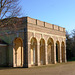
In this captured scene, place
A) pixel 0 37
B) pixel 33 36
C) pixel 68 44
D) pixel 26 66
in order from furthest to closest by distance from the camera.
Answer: pixel 68 44 → pixel 0 37 → pixel 33 36 → pixel 26 66

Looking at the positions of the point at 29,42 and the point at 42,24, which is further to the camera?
the point at 42,24

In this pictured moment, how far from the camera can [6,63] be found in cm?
2517

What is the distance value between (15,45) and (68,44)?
25.4 m

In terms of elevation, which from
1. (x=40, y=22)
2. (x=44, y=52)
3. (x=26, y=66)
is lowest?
(x=26, y=66)

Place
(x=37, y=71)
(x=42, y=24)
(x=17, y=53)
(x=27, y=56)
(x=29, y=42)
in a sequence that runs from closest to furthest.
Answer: (x=37, y=71)
(x=27, y=56)
(x=29, y=42)
(x=17, y=53)
(x=42, y=24)

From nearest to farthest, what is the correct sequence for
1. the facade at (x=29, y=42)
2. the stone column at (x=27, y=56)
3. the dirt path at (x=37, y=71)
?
the dirt path at (x=37, y=71) → the stone column at (x=27, y=56) → the facade at (x=29, y=42)

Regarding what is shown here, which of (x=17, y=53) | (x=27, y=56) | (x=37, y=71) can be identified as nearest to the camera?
(x=37, y=71)

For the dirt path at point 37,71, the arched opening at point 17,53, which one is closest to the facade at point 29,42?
the arched opening at point 17,53

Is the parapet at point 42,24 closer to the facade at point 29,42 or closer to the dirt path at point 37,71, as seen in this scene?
the facade at point 29,42

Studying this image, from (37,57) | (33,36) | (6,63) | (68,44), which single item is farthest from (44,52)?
(68,44)

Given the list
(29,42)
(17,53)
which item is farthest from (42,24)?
(17,53)

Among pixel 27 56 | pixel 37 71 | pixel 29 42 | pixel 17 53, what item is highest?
pixel 29 42

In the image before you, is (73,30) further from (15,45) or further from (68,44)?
(15,45)

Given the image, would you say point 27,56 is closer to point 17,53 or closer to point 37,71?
point 17,53
